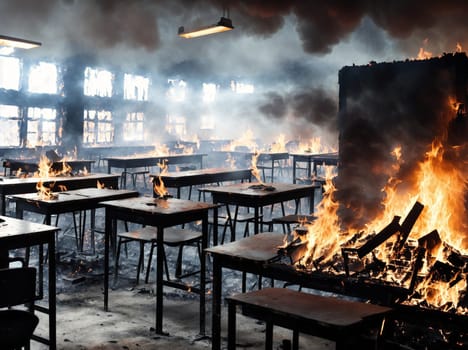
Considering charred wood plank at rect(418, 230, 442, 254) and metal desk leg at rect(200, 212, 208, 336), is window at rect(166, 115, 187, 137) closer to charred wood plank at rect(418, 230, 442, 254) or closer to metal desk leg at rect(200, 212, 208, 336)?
metal desk leg at rect(200, 212, 208, 336)

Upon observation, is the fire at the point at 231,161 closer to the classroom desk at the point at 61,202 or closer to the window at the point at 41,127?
the window at the point at 41,127

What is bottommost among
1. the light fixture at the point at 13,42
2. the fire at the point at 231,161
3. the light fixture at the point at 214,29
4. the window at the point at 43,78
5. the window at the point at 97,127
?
the fire at the point at 231,161

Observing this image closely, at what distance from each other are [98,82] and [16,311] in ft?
47.4

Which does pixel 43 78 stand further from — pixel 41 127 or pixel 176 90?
pixel 176 90

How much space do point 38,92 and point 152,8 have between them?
9716 mm

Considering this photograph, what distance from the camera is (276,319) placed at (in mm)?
2670

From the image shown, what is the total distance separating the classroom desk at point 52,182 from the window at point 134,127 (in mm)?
10271

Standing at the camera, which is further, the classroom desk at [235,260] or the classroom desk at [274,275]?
the classroom desk at [235,260]

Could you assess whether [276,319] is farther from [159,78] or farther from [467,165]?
[159,78]

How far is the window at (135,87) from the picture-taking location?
17734 millimetres

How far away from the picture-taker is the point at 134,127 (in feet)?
60.0

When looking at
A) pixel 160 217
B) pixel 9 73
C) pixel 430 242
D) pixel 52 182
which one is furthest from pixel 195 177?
pixel 9 73

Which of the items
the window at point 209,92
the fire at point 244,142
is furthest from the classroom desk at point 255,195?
the window at point 209,92

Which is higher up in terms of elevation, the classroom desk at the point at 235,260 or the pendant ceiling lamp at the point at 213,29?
the pendant ceiling lamp at the point at 213,29
